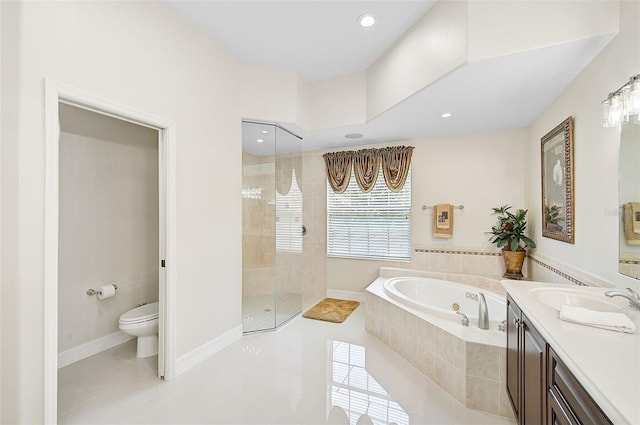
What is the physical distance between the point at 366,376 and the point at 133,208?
2.95 metres

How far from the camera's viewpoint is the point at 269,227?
362 cm

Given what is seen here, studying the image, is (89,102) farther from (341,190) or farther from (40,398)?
(341,190)

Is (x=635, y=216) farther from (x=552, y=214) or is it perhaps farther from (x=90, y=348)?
(x=90, y=348)

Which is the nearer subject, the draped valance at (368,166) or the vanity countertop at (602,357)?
the vanity countertop at (602,357)

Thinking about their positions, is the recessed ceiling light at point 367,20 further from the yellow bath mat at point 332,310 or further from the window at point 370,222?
the yellow bath mat at point 332,310

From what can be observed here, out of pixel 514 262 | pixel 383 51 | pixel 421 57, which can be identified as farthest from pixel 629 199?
pixel 383 51

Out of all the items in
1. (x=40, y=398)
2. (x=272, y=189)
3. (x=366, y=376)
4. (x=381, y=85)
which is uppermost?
(x=381, y=85)

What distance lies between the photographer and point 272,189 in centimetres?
361

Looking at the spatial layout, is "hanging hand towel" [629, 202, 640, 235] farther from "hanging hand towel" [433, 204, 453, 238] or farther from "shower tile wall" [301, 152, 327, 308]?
"shower tile wall" [301, 152, 327, 308]

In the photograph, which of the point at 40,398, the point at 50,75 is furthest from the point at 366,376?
the point at 50,75

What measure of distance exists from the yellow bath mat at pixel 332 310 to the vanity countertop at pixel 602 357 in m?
2.52

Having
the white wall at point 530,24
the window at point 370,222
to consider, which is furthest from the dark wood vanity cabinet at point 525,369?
the window at point 370,222

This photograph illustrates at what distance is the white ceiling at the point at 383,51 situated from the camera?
202 centimetres

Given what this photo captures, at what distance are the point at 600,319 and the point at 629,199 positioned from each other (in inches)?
32.8
